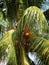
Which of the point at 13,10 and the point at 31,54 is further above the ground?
the point at 13,10

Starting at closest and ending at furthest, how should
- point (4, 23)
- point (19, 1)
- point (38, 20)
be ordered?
point (38, 20), point (19, 1), point (4, 23)

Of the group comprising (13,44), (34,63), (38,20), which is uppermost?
(38,20)

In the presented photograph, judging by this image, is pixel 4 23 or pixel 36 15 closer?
pixel 36 15

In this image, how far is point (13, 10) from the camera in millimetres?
11680

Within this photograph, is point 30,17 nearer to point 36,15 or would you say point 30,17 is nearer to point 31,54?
point 36,15

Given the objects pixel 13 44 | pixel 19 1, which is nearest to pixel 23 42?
pixel 13 44

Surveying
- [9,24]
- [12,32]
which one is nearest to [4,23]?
[9,24]

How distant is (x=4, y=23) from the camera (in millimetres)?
12273

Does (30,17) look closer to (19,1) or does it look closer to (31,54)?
(31,54)

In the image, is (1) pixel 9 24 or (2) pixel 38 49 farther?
(1) pixel 9 24

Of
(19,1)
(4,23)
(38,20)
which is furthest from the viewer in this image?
(4,23)

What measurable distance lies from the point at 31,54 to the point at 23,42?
450 millimetres

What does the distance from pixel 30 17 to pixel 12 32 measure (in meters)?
0.68

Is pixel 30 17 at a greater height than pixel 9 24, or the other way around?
pixel 30 17
